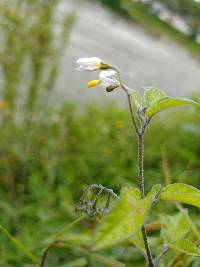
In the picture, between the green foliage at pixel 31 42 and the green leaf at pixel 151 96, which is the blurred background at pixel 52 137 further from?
the green leaf at pixel 151 96

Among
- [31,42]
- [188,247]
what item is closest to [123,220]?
[188,247]

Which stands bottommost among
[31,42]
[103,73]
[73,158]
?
[73,158]

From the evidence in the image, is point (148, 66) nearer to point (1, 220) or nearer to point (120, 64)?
point (120, 64)

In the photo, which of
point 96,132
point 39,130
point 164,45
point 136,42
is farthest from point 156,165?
point 164,45

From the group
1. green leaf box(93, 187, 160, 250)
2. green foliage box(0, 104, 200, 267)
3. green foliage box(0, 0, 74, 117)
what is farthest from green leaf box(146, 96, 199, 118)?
green foliage box(0, 0, 74, 117)

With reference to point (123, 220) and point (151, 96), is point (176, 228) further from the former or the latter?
point (123, 220)

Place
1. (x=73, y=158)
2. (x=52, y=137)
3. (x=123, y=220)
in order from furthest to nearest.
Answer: (x=52, y=137) < (x=73, y=158) < (x=123, y=220)

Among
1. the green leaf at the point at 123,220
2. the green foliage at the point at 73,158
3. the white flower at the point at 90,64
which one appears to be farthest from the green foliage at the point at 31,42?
the green leaf at the point at 123,220
